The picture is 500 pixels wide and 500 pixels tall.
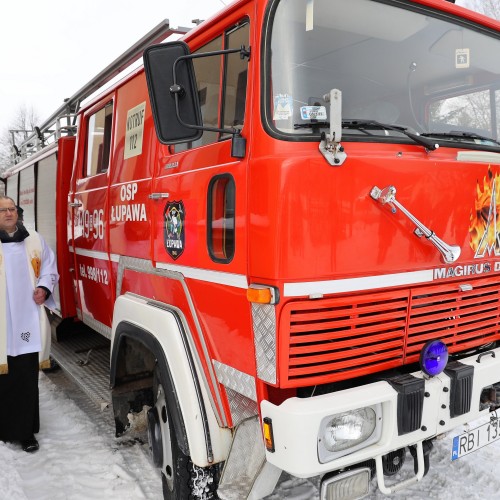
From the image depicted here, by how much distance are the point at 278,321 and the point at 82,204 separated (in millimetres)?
2562

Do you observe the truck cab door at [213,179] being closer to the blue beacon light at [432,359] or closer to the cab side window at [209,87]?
the cab side window at [209,87]

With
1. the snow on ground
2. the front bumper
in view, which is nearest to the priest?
the snow on ground

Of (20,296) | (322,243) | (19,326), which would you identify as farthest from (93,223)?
(322,243)

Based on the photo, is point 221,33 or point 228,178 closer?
point 228,178

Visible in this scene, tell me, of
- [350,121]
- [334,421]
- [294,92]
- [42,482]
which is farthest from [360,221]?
[42,482]

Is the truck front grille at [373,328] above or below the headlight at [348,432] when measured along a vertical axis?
above

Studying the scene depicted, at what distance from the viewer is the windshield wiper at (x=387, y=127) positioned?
2.05 metres

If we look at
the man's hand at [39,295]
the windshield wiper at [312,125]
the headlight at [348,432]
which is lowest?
the headlight at [348,432]

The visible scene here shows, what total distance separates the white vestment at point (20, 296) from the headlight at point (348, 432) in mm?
2515

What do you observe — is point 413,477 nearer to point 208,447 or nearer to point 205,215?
point 208,447

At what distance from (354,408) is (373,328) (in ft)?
1.13

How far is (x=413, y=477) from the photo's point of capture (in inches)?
83.8

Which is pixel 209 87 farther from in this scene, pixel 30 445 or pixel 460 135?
pixel 30 445

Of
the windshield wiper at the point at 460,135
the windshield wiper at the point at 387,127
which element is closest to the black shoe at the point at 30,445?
the windshield wiper at the point at 387,127
